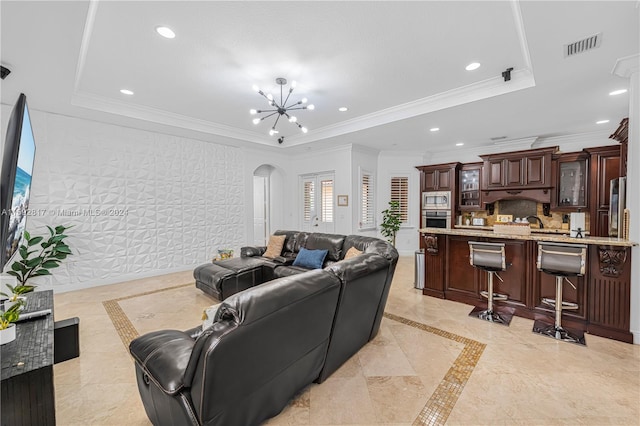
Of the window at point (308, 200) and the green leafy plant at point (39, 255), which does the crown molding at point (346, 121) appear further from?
the green leafy plant at point (39, 255)

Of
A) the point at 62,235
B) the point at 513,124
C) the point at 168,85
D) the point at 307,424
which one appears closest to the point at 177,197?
the point at 62,235

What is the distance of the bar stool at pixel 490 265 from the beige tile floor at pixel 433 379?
163mm

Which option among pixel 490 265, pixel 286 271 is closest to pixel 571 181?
pixel 490 265

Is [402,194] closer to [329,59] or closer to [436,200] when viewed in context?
[436,200]

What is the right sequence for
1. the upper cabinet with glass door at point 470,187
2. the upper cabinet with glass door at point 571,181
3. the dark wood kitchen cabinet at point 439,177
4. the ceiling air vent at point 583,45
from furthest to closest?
the dark wood kitchen cabinet at point 439,177 < the upper cabinet with glass door at point 470,187 < the upper cabinet with glass door at point 571,181 < the ceiling air vent at point 583,45

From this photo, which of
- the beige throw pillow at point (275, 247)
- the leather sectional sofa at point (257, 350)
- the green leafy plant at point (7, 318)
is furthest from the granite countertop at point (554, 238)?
the green leafy plant at point (7, 318)

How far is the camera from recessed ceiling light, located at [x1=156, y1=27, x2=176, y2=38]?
241cm

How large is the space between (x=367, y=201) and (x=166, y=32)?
518 cm

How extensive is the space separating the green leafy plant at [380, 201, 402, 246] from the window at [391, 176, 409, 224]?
0.17 meters

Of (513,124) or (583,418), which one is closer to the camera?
(583,418)

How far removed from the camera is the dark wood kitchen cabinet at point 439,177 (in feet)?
21.5

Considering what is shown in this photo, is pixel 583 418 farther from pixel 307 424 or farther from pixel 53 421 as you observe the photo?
pixel 53 421

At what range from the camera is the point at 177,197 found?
539 centimetres

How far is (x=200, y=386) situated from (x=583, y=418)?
2.37 meters
